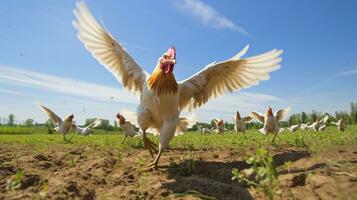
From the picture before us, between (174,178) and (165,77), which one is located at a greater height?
(165,77)

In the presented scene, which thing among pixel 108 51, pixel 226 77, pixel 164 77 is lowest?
pixel 164 77

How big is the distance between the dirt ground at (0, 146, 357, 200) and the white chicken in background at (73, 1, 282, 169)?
25.3 inches

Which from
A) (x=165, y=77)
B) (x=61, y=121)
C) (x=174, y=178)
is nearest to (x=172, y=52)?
(x=165, y=77)

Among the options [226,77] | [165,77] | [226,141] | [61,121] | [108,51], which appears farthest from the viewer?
[61,121]

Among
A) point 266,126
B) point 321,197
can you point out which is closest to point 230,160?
point 321,197

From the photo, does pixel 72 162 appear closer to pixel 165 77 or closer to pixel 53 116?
pixel 165 77

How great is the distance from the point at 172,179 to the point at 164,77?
1.73 meters

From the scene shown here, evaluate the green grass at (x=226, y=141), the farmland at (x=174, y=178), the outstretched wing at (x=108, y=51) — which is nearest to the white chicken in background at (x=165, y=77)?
the outstretched wing at (x=108, y=51)

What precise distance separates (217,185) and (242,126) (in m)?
15.4

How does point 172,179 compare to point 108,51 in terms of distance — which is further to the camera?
point 108,51

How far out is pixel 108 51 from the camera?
6.76 meters

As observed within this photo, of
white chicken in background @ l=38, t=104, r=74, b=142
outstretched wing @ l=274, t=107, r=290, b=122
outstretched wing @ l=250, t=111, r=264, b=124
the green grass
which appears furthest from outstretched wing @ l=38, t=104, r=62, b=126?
outstretched wing @ l=274, t=107, r=290, b=122

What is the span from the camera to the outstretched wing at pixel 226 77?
610cm

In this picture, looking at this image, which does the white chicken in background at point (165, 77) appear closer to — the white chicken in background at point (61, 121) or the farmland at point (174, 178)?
the farmland at point (174, 178)
